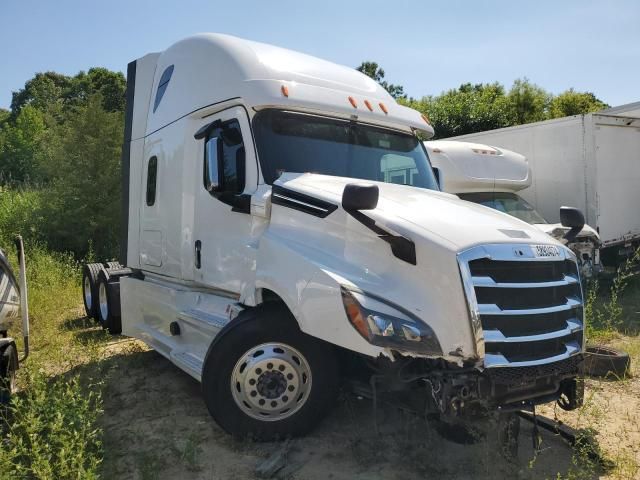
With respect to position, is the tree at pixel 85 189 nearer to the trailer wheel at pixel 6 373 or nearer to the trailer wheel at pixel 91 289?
the trailer wheel at pixel 91 289

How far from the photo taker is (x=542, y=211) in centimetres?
1037

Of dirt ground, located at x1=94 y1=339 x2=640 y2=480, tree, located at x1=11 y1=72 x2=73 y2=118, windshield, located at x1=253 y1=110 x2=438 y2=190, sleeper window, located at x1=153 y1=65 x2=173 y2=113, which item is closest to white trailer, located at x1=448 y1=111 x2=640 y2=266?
dirt ground, located at x1=94 y1=339 x2=640 y2=480

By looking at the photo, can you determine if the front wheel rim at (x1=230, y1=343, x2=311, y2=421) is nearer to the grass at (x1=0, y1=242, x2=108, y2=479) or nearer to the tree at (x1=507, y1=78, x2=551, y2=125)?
the grass at (x1=0, y1=242, x2=108, y2=479)

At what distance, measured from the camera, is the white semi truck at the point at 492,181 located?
9.02 metres

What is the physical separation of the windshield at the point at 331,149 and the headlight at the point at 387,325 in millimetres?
1493

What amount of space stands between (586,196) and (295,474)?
324 inches

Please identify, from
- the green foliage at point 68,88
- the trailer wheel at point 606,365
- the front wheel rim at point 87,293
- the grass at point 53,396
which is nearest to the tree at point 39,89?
the green foliage at point 68,88

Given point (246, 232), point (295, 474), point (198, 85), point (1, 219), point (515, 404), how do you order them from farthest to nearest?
point (1, 219)
point (198, 85)
point (246, 232)
point (295, 474)
point (515, 404)

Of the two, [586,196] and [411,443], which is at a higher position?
[586,196]

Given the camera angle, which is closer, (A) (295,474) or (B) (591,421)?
(A) (295,474)

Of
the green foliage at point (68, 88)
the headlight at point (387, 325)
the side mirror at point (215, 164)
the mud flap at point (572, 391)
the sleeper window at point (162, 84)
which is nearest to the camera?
the headlight at point (387, 325)

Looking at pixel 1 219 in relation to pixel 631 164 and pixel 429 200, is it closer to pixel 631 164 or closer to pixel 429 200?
pixel 429 200

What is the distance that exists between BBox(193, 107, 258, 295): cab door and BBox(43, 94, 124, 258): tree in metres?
9.98

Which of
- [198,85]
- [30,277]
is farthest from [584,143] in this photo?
[30,277]
